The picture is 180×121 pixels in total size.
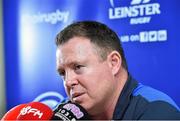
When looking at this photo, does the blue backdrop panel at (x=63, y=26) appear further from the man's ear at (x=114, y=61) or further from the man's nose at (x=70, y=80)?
the man's nose at (x=70, y=80)

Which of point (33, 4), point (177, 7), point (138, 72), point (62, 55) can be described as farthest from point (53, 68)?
point (62, 55)

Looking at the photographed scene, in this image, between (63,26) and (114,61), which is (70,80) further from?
(63,26)

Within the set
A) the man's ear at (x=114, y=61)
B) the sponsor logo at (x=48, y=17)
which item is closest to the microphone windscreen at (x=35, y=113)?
the man's ear at (x=114, y=61)

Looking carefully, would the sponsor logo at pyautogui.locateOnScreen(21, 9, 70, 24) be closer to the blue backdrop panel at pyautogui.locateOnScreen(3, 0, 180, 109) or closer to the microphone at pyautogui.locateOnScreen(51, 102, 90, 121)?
the blue backdrop panel at pyautogui.locateOnScreen(3, 0, 180, 109)

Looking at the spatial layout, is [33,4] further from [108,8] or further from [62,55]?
[62,55]

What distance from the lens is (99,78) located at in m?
1.14

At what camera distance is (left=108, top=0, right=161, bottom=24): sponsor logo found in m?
2.04

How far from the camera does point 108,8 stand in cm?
223

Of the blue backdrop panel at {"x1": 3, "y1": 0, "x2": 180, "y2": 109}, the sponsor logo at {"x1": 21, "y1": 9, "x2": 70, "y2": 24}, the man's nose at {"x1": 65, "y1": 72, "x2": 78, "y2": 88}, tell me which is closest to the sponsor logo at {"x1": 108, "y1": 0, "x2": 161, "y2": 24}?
the blue backdrop panel at {"x1": 3, "y1": 0, "x2": 180, "y2": 109}

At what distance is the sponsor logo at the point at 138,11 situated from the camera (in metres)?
2.04

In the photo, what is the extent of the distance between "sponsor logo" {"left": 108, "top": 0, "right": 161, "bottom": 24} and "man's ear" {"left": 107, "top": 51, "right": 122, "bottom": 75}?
89cm

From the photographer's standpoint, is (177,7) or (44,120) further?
(177,7)

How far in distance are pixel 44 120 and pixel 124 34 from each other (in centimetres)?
115

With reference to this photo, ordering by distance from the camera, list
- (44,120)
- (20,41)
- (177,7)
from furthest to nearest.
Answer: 1. (20,41)
2. (177,7)
3. (44,120)
